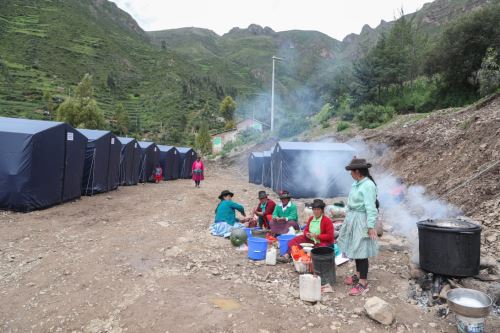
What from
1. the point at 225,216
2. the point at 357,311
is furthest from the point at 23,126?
the point at 357,311

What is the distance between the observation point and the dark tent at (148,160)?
19.7 m

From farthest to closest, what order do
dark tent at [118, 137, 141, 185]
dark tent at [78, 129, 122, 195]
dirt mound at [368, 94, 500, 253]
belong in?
dark tent at [118, 137, 141, 185]
dark tent at [78, 129, 122, 195]
dirt mound at [368, 94, 500, 253]

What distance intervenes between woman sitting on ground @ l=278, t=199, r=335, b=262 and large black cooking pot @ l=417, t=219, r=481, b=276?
1.26m

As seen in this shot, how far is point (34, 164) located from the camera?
894 centimetres

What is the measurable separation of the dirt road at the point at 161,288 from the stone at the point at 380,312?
0.23 feet

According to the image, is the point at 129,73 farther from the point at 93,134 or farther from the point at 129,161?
the point at 93,134

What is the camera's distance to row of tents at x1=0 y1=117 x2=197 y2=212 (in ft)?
28.3

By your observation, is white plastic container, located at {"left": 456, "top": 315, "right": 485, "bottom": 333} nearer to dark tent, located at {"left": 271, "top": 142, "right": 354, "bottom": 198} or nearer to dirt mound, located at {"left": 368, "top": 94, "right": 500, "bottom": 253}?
dirt mound, located at {"left": 368, "top": 94, "right": 500, "bottom": 253}

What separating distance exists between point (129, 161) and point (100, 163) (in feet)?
13.3

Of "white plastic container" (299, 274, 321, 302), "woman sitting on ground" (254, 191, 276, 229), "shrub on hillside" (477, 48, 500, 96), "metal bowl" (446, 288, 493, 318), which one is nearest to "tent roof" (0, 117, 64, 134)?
"woman sitting on ground" (254, 191, 276, 229)

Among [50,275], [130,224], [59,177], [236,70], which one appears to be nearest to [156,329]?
[50,275]

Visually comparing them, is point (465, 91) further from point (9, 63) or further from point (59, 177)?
point (9, 63)

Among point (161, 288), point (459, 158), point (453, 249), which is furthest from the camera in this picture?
point (459, 158)

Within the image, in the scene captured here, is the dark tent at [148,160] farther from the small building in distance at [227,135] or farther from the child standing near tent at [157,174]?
the small building in distance at [227,135]
